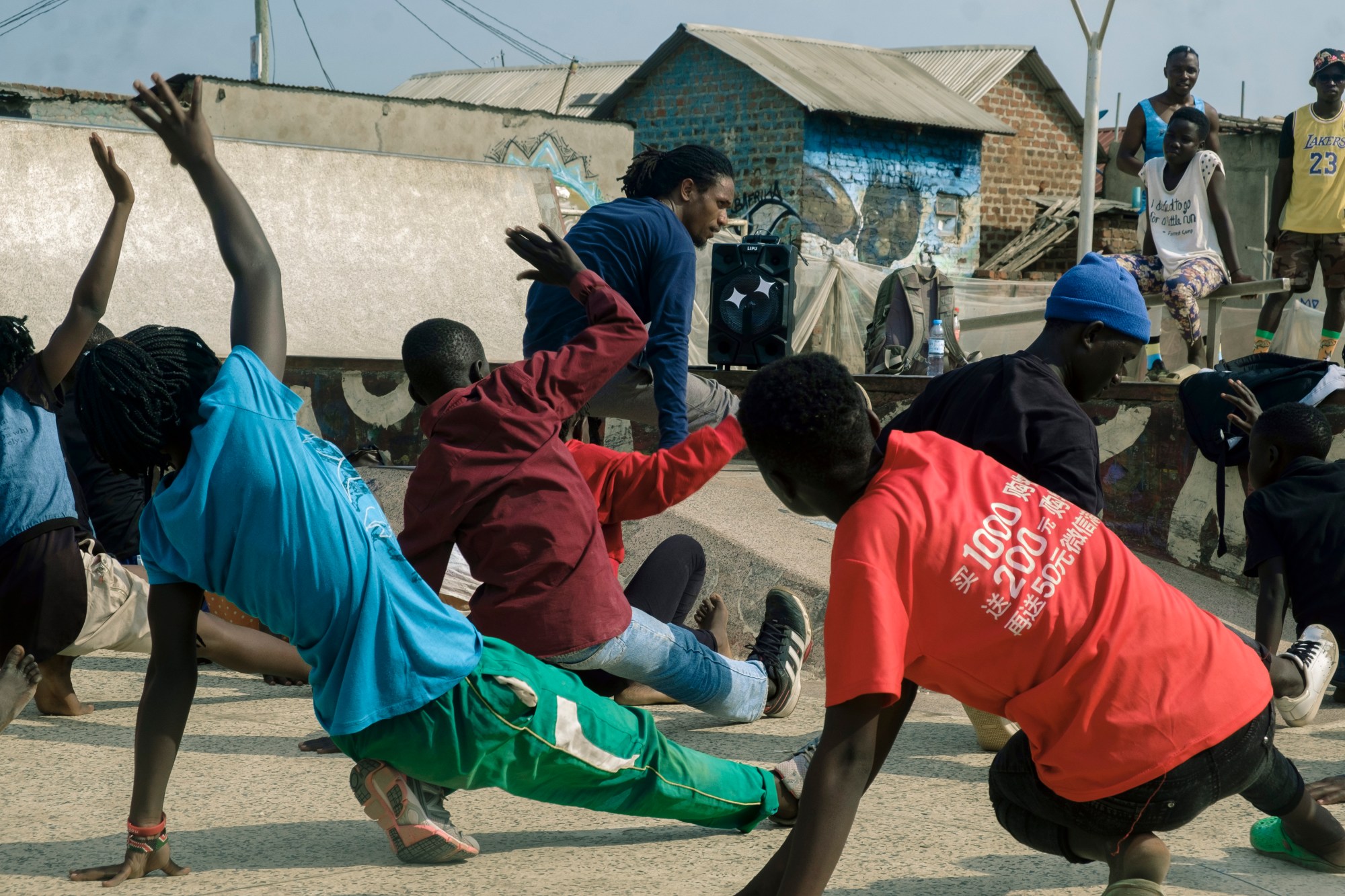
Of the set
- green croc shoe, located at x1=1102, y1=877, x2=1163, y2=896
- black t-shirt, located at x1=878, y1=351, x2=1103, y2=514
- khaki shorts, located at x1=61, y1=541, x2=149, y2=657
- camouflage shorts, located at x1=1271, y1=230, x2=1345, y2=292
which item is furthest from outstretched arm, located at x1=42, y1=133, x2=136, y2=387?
camouflage shorts, located at x1=1271, y1=230, x2=1345, y2=292

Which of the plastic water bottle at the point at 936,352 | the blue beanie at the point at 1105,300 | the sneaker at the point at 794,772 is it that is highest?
the blue beanie at the point at 1105,300

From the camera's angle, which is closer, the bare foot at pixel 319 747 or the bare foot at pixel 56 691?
the bare foot at pixel 319 747

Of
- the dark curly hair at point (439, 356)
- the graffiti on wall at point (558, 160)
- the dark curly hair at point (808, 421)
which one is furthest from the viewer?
the graffiti on wall at point (558, 160)

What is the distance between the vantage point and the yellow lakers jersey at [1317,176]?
797 cm

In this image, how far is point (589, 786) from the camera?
108 inches

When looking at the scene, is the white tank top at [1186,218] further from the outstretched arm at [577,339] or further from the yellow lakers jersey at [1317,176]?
the outstretched arm at [577,339]

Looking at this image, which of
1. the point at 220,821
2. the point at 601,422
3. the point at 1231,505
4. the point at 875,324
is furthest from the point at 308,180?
the point at 220,821

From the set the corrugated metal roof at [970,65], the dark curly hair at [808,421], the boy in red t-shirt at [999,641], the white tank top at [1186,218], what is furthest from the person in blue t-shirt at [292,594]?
the corrugated metal roof at [970,65]

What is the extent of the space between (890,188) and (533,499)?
22.2 m

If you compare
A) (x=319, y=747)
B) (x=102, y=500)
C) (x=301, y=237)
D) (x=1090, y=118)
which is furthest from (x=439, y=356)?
(x=1090, y=118)

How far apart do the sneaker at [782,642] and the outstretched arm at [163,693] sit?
6.49ft

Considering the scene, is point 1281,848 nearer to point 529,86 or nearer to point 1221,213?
point 1221,213

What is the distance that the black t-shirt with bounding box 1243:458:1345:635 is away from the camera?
4277 mm

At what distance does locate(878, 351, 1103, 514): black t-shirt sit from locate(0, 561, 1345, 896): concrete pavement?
34.8 inches
